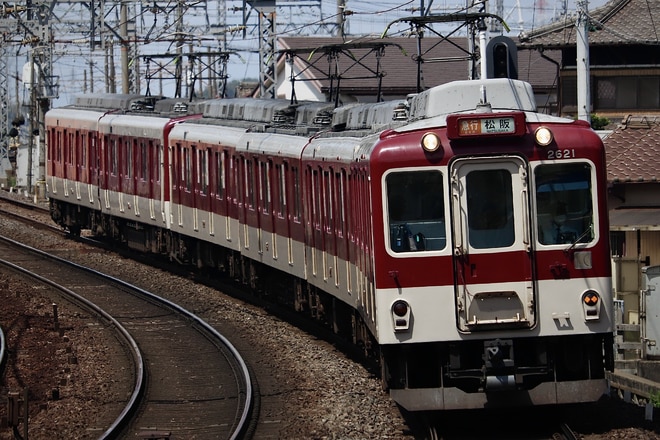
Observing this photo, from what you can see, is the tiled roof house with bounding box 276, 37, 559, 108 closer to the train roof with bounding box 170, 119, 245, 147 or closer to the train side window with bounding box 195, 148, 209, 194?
the train roof with bounding box 170, 119, 245, 147

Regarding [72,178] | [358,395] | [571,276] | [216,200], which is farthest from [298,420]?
[72,178]

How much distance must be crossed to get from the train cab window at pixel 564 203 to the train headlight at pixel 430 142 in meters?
0.77

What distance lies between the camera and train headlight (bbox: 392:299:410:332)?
9.76m

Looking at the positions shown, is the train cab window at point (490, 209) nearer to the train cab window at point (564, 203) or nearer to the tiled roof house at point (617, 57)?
the train cab window at point (564, 203)

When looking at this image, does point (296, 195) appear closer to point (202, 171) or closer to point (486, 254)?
point (202, 171)

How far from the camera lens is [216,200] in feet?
66.6

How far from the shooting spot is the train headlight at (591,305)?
32.1ft

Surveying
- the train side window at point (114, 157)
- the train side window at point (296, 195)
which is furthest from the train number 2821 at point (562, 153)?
the train side window at point (114, 157)

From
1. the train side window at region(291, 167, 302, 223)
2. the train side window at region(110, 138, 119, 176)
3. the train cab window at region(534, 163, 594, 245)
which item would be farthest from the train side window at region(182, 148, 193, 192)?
the train cab window at region(534, 163, 594, 245)

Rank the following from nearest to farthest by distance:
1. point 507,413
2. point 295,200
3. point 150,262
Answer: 1. point 507,413
2. point 295,200
3. point 150,262

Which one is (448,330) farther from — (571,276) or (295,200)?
(295,200)

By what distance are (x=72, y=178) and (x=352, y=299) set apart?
53.7ft

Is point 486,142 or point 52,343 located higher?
point 486,142

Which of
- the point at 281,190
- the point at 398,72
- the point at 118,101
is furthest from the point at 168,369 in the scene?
the point at 398,72
